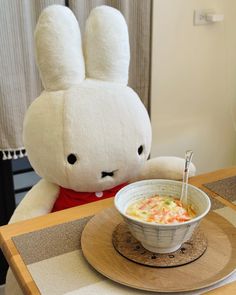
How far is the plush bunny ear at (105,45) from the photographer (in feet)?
3.31

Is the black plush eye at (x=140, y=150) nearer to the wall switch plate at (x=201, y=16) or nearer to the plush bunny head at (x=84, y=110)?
the plush bunny head at (x=84, y=110)

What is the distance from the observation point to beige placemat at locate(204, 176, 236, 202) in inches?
39.9

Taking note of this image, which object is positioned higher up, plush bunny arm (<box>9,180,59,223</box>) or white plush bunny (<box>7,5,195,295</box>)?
white plush bunny (<box>7,5,195,295</box>)

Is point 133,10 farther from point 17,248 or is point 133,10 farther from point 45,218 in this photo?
point 17,248

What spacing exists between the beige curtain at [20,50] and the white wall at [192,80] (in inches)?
5.8

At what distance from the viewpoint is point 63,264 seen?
77 cm

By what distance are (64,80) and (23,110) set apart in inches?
23.5

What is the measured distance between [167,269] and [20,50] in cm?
102

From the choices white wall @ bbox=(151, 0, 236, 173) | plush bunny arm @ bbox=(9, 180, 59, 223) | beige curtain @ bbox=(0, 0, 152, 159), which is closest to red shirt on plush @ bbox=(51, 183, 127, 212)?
plush bunny arm @ bbox=(9, 180, 59, 223)

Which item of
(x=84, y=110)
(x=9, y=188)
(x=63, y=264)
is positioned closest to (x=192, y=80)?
(x=9, y=188)

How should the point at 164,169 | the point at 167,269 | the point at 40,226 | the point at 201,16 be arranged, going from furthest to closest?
1. the point at 201,16
2. the point at 164,169
3. the point at 40,226
4. the point at 167,269

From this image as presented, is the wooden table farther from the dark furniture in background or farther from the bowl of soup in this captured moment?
the dark furniture in background

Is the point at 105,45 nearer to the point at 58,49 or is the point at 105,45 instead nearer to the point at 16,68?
the point at 58,49

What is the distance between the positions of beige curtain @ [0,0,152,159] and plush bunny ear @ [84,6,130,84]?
20.1 inches
